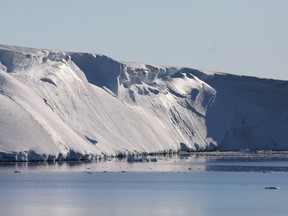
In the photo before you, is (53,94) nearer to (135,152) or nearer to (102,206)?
(135,152)

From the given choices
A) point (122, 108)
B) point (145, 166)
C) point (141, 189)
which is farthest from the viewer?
point (122, 108)

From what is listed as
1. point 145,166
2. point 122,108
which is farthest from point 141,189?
point 122,108

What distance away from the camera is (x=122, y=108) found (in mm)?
95562

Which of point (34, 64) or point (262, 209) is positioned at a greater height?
point (34, 64)

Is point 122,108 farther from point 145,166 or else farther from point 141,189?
point 141,189

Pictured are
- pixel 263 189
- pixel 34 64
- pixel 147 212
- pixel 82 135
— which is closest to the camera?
pixel 147 212

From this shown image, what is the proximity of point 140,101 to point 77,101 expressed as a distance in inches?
529

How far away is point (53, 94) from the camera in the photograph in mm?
87750

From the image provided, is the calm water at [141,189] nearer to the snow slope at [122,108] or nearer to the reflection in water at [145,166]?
the reflection in water at [145,166]

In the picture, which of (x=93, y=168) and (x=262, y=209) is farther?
(x=93, y=168)

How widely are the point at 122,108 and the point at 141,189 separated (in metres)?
42.8

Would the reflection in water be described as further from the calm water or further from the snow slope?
the snow slope

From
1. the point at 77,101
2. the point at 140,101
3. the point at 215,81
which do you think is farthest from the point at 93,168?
the point at 215,81

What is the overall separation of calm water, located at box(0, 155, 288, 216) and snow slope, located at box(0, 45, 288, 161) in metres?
4.36
